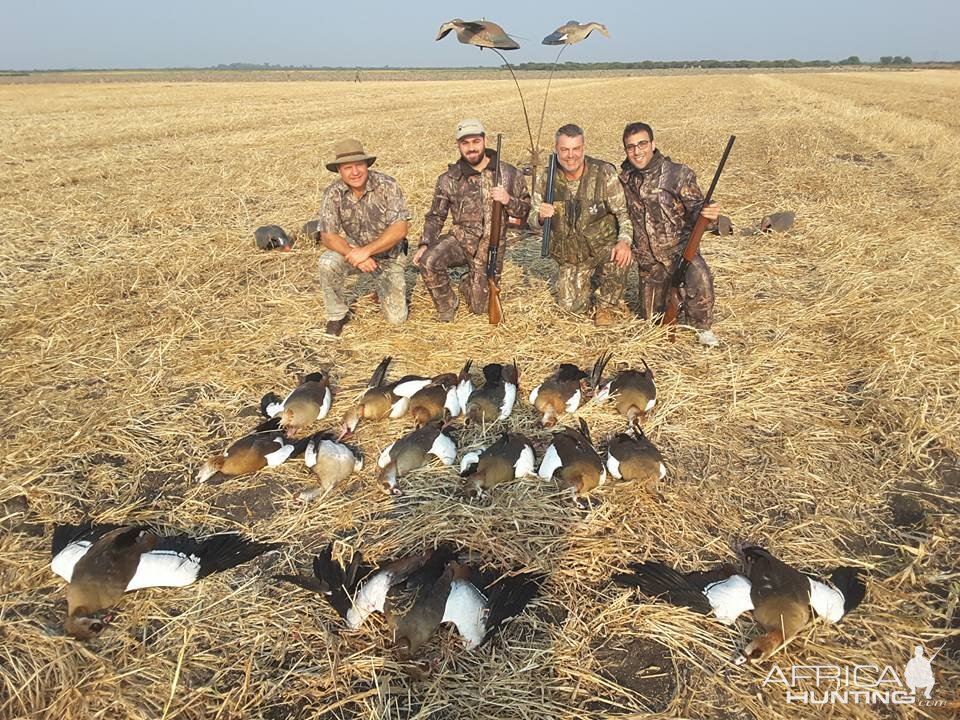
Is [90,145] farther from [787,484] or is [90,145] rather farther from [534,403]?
[787,484]

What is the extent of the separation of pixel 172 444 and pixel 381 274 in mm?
2726

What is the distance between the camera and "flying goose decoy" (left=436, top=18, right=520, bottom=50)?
17.7 ft

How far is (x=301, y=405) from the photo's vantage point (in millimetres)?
4363

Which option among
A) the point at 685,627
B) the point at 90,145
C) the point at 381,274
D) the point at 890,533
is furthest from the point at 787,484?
the point at 90,145

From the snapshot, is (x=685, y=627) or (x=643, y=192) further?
(x=643, y=192)

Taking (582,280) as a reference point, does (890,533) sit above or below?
below

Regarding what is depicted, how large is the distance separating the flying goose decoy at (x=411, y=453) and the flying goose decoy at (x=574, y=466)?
716 mm

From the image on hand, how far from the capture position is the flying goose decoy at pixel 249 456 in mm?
3873

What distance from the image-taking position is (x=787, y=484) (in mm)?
3805

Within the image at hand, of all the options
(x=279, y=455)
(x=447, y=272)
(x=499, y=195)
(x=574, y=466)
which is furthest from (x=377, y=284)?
(x=574, y=466)

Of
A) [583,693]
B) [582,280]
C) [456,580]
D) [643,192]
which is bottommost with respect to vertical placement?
[583,693]

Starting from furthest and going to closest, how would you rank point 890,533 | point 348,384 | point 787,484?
point 348,384, point 787,484, point 890,533

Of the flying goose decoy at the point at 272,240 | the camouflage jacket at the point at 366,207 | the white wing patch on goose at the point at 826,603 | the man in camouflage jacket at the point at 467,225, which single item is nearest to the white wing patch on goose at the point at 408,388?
the man in camouflage jacket at the point at 467,225

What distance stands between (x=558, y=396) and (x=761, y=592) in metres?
2.01
